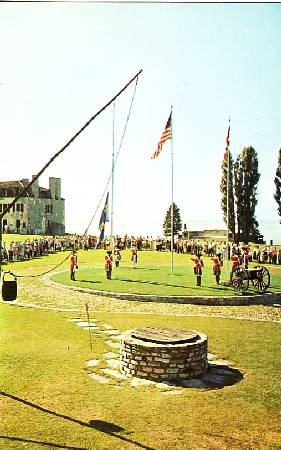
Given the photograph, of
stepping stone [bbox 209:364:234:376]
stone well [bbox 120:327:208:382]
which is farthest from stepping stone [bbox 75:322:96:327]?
stepping stone [bbox 209:364:234:376]

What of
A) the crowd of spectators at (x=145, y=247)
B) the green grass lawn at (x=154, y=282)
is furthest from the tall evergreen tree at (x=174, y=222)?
the green grass lawn at (x=154, y=282)

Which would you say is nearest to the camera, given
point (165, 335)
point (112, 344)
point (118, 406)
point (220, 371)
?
point (118, 406)

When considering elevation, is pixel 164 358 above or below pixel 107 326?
Result: above

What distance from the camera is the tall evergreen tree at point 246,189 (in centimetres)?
4741

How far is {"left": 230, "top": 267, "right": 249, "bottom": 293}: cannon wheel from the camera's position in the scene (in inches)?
733

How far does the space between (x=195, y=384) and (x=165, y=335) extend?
1.23 m

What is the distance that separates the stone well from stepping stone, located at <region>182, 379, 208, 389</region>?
0.44ft

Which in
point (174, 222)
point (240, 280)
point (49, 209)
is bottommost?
point (240, 280)

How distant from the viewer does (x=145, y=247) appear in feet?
157

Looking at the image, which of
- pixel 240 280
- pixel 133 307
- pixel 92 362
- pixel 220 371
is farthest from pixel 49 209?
pixel 220 371

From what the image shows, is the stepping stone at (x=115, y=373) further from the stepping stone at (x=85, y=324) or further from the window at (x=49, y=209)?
the window at (x=49, y=209)

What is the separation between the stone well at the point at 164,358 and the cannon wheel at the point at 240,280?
33.3 ft

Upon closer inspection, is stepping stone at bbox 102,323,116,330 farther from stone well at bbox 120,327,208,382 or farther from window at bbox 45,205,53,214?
window at bbox 45,205,53,214

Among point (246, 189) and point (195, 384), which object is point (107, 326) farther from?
point (246, 189)
